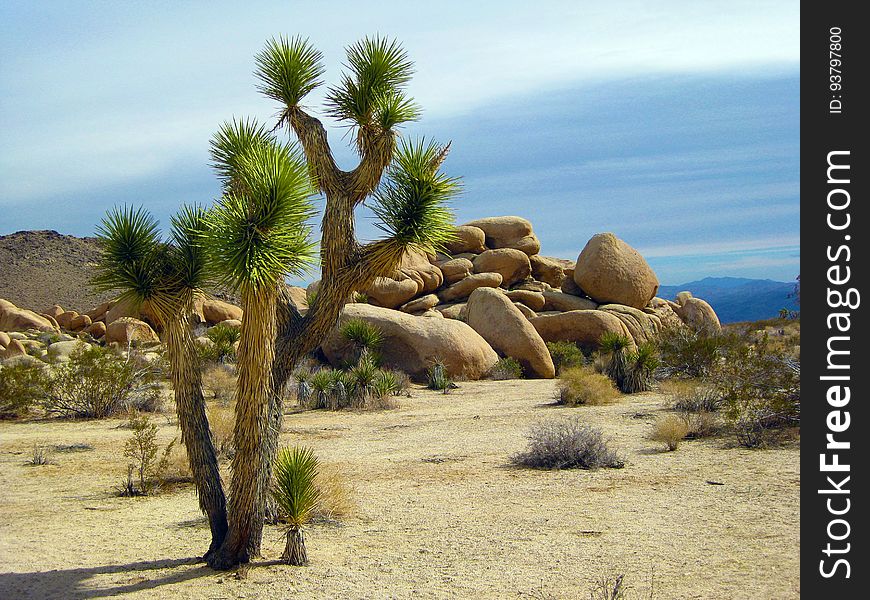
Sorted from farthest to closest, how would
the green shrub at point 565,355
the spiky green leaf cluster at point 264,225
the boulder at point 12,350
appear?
the boulder at point 12,350 < the green shrub at point 565,355 < the spiky green leaf cluster at point 264,225

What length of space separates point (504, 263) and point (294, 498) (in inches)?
1083

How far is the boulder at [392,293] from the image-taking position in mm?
30594

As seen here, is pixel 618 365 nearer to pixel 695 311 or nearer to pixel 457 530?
pixel 457 530

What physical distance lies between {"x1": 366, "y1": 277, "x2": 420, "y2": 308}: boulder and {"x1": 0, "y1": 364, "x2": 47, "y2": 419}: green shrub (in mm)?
13601

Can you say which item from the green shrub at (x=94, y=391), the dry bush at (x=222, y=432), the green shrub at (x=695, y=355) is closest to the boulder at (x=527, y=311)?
the green shrub at (x=695, y=355)

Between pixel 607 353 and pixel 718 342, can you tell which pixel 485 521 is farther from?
pixel 607 353

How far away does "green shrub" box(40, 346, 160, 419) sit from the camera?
18.0 meters

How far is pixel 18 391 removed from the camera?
18.0 meters

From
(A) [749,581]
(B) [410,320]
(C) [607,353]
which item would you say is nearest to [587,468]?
(A) [749,581]

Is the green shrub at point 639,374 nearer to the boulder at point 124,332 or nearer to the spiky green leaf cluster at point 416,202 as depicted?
the spiky green leaf cluster at point 416,202

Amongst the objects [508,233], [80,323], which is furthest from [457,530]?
[80,323]

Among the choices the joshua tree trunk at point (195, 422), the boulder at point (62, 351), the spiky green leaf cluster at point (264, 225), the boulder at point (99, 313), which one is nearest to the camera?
the spiky green leaf cluster at point (264, 225)

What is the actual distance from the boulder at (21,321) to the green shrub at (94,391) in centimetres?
3084

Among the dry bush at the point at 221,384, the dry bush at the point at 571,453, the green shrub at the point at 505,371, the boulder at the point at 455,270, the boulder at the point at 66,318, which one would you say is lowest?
the dry bush at the point at 571,453
